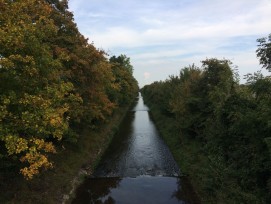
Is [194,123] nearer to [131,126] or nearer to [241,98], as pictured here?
Answer: [241,98]

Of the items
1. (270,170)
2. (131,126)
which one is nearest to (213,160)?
(270,170)

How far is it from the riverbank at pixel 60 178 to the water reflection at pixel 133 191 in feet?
3.19

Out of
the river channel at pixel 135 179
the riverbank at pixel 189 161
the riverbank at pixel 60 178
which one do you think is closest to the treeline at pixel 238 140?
the riverbank at pixel 189 161

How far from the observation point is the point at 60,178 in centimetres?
2083

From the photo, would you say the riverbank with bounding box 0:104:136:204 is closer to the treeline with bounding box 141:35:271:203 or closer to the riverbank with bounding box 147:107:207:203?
the riverbank with bounding box 147:107:207:203

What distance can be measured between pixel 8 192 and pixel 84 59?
1119 cm

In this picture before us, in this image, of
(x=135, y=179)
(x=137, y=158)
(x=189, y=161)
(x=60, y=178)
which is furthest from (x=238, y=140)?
(x=137, y=158)

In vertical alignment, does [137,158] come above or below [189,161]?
below

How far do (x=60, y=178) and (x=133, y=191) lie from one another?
4.80 metres

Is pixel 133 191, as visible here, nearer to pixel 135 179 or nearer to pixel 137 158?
pixel 135 179

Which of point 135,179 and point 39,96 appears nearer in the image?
point 39,96

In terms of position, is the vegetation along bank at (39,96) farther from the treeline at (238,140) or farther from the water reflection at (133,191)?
the treeline at (238,140)

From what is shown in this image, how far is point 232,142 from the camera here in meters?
19.8

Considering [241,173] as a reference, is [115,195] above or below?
below
